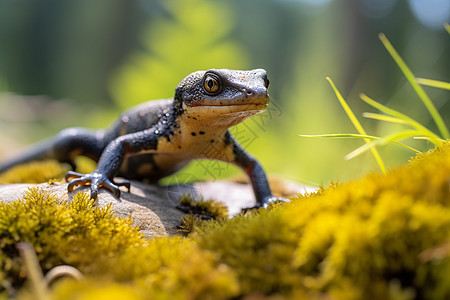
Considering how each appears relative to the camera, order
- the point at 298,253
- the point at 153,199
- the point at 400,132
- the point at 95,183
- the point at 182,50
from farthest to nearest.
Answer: the point at 182,50 → the point at 153,199 → the point at 95,183 → the point at 400,132 → the point at 298,253

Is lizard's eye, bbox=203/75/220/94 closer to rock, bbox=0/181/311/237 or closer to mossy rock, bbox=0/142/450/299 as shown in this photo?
rock, bbox=0/181/311/237

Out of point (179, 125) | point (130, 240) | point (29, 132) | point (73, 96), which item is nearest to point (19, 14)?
point (73, 96)

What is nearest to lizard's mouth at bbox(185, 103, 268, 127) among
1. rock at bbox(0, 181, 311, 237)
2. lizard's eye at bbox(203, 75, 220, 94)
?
lizard's eye at bbox(203, 75, 220, 94)

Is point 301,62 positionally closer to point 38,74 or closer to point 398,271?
point 398,271

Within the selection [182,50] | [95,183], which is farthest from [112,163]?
[182,50]

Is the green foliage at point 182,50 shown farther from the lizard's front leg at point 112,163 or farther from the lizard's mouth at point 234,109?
the lizard's mouth at point 234,109

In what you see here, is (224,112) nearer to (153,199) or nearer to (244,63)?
(153,199)
